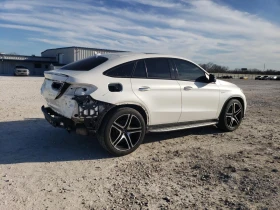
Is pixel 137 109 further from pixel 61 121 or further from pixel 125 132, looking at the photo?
pixel 61 121

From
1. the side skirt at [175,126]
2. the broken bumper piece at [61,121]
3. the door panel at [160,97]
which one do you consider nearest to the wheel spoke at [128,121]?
the door panel at [160,97]

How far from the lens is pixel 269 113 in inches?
359

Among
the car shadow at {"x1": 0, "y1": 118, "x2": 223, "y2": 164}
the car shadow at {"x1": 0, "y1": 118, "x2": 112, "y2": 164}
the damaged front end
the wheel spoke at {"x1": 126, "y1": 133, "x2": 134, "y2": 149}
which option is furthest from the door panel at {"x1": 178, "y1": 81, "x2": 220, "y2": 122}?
the car shadow at {"x1": 0, "y1": 118, "x2": 112, "y2": 164}

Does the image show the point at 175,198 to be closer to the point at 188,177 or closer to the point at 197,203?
the point at 197,203

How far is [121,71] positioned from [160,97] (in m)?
0.88

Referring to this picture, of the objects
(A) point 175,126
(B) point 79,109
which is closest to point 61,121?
(B) point 79,109

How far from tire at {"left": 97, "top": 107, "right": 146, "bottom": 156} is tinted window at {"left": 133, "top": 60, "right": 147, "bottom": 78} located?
0.67m

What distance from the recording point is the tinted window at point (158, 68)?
4918 mm

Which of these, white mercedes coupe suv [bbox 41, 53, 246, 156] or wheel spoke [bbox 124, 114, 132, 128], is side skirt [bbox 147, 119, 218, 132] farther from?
wheel spoke [bbox 124, 114, 132, 128]

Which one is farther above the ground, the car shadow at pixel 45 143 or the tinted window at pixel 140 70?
the tinted window at pixel 140 70

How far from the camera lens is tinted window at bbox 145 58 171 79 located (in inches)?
194

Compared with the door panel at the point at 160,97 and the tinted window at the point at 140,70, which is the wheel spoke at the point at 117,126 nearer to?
the door panel at the point at 160,97

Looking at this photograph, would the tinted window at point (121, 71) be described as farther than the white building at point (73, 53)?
No

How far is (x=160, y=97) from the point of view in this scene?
15.9 feet
